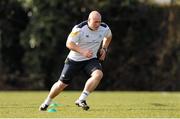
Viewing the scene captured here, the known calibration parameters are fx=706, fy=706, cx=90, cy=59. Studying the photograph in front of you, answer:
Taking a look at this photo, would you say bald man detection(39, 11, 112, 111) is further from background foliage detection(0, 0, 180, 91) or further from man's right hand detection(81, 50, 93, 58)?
background foliage detection(0, 0, 180, 91)

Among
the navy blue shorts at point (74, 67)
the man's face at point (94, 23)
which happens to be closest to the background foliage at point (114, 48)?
the navy blue shorts at point (74, 67)

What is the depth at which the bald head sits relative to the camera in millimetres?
13397

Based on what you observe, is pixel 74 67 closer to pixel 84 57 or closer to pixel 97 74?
pixel 84 57

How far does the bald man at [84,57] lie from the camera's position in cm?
1347

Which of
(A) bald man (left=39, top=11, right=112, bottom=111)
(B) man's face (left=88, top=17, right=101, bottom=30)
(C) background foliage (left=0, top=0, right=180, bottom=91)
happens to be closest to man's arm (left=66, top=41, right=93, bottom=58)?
(A) bald man (left=39, top=11, right=112, bottom=111)

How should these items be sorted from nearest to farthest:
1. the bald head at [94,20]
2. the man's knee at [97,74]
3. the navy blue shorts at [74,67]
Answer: the bald head at [94,20] → the man's knee at [97,74] → the navy blue shorts at [74,67]

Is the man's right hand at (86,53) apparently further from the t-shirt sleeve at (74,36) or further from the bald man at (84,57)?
the t-shirt sleeve at (74,36)

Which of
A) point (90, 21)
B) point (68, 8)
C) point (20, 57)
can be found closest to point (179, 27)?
point (68, 8)

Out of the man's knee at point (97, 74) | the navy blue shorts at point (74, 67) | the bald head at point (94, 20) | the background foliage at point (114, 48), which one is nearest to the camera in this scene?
the bald head at point (94, 20)

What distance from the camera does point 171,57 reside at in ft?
108

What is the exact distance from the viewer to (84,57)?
1373cm

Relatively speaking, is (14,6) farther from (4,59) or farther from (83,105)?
(83,105)

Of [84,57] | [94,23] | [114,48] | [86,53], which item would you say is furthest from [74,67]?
[114,48]

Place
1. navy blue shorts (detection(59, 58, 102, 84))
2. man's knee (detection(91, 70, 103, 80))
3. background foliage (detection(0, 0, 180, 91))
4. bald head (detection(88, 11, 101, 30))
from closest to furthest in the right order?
bald head (detection(88, 11, 101, 30))
man's knee (detection(91, 70, 103, 80))
navy blue shorts (detection(59, 58, 102, 84))
background foliage (detection(0, 0, 180, 91))
